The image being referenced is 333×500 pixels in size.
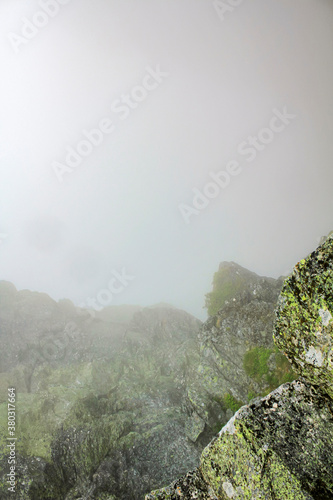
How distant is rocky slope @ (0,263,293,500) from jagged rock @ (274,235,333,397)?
23605 millimetres

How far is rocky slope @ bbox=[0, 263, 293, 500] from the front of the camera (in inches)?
1017

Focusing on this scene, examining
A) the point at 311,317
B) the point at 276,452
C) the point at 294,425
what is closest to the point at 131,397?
the point at 276,452

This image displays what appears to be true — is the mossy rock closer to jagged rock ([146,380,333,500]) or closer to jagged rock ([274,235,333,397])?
jagged rock ([146,380,333,500])

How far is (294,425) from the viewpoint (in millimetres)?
7879

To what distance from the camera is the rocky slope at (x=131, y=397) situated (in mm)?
25844

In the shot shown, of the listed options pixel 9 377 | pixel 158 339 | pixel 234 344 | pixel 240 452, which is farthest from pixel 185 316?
pixel 240 452

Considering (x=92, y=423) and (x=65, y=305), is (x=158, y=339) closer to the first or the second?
(x=92, y=423)

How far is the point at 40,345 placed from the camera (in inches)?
2010

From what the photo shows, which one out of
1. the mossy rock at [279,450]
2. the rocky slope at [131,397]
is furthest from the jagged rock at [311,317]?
the rocky slope at [131,397]

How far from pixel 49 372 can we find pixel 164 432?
86.9ft

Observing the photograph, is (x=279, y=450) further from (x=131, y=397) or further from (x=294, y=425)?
(x=131, y=397)

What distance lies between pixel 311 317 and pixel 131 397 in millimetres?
37456

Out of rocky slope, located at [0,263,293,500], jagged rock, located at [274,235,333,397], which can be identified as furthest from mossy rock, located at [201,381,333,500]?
rocky slope, located at [0,263,293,500]

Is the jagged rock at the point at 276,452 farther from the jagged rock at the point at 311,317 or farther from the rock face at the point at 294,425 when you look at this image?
the jagged rock at the point at 311,317
